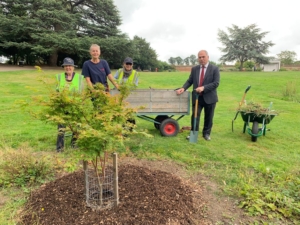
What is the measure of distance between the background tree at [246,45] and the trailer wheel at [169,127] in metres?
42.4

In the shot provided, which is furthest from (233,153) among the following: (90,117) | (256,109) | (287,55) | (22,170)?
(287,55)

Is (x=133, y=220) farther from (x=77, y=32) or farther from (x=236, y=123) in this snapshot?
(x=77, y=32)

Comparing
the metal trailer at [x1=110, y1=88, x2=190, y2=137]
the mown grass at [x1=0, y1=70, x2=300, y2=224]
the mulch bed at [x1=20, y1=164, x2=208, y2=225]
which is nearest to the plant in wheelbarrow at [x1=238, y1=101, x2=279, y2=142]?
the mown grass at [x1=0, y1=70, x2=300, y2=224]

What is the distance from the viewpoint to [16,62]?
29188 mm

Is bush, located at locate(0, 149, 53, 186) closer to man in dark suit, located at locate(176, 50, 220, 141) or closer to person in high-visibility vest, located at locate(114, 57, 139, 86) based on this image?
person in high-visibility vest, located at locate(114, 57, 139, 86)

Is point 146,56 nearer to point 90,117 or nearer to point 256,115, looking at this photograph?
point 256,115

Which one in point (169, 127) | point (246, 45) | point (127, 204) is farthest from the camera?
point (246, 45)

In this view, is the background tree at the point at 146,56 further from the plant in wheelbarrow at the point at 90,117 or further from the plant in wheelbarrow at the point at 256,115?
the plant in wheelbarrow at the point at 90,117

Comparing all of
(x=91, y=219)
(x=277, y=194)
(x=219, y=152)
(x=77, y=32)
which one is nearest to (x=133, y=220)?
(x=91, y=219)

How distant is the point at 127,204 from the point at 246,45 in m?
47.5

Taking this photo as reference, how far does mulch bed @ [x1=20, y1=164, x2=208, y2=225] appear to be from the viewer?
2566 millimetres

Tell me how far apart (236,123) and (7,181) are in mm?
6140

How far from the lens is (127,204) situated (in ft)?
9.12

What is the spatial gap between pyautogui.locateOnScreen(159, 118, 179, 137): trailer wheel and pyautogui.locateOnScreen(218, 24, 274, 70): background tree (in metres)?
42.4
